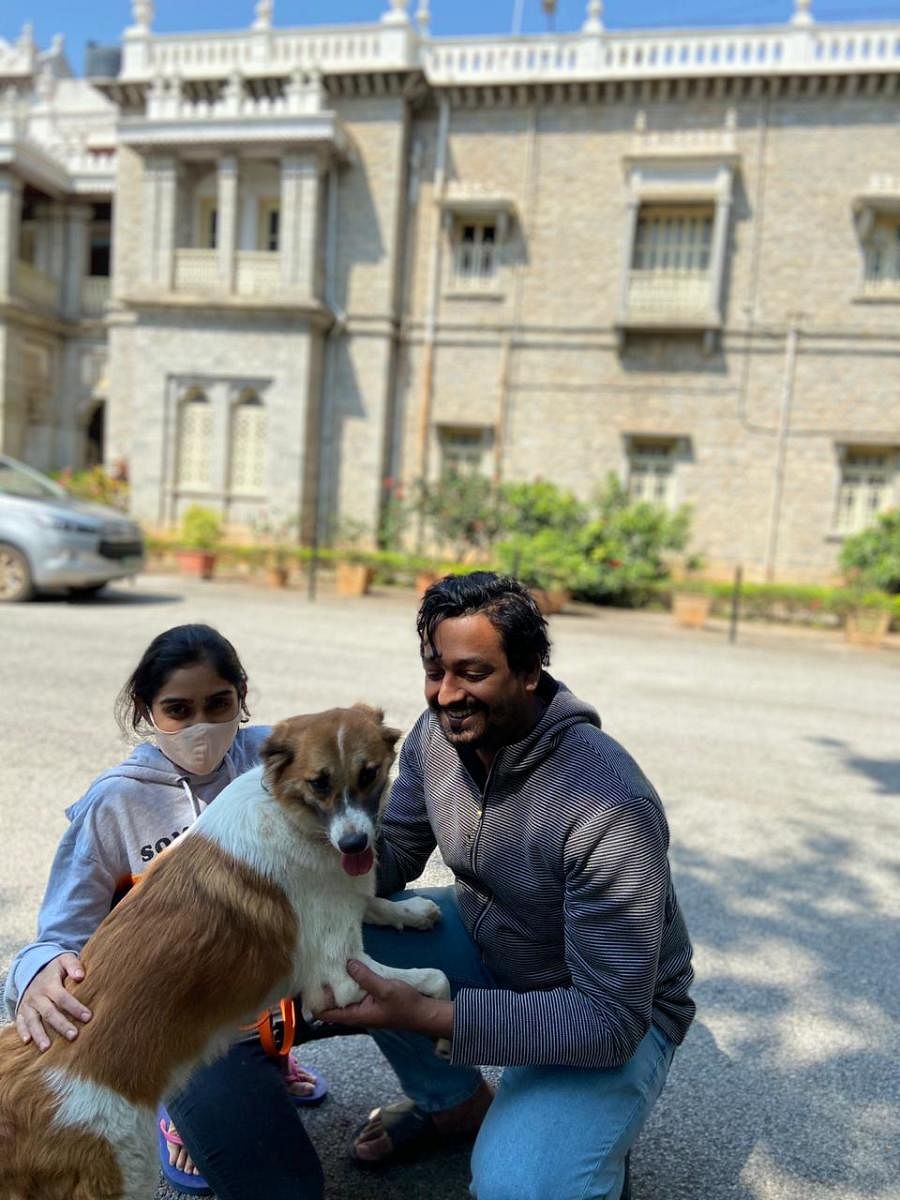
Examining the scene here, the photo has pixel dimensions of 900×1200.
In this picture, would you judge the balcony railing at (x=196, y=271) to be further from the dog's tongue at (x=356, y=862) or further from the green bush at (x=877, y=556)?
the dog's tongue at (x=356, y=862)

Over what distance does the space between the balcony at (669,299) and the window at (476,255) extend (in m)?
3.58

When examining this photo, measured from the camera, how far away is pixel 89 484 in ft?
79.4

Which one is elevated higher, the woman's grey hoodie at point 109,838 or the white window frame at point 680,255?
the white window frame at point 680,255

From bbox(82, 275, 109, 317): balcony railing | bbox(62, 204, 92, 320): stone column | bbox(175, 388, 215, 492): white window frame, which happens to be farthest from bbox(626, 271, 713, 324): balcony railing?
bbox(62, 204, 92, 320): stone column

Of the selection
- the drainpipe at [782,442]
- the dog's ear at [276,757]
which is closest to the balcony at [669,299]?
the drainpipe at [782,442]

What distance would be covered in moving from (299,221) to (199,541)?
8041 millimetres

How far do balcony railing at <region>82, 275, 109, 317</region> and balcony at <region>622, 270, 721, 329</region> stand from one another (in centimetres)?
1562

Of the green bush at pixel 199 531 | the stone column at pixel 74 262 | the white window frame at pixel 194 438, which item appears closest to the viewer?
the green bush at pixel 199 531

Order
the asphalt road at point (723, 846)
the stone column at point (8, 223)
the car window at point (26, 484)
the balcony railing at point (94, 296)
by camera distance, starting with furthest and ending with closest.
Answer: the balcony railing at point (94, 296), the stone column at point (8, 223), the car window at point (26, 484), the asphalt road at point (723, 846)

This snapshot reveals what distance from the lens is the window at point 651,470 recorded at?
22.8 metres

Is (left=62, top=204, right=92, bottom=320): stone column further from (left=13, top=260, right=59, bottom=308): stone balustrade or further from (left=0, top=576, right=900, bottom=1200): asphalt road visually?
(left=0, top=576, right=900, bottom=1200): asphalt road

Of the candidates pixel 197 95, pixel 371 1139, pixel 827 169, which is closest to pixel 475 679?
pixel 371 1139

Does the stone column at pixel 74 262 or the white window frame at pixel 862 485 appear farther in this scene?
the stone column at pixel 74 262

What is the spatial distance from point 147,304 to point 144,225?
201 cm
